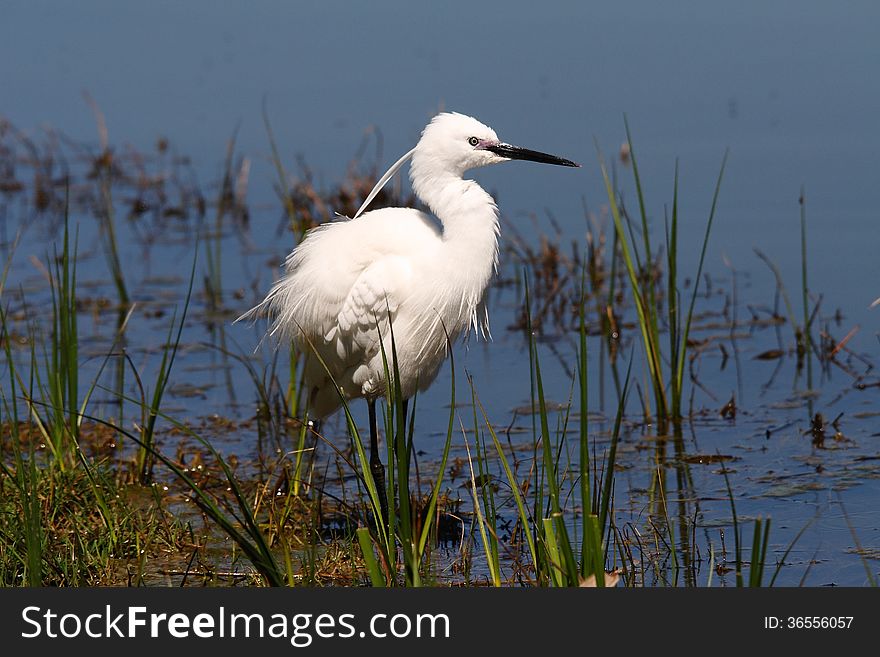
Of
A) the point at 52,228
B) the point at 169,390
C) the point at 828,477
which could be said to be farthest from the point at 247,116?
the point at 828,477

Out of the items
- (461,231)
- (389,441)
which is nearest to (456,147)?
(461,231)

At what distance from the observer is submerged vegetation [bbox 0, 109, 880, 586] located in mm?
3449

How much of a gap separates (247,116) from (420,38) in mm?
2772

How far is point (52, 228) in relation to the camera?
9.56 metres

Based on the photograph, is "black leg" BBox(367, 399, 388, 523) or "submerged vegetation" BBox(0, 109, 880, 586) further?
"black leg" BBox(367, 399, 388, 523)

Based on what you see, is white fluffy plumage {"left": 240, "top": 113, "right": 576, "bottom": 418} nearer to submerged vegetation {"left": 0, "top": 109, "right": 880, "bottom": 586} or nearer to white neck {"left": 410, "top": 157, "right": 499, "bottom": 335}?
white neck {"left": 410, "top": 157, "right": 499, "bottom": 335}

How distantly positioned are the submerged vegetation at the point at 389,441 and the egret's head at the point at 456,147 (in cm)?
52

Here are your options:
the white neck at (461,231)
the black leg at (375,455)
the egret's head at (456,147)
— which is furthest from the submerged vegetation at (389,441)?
the egret's head at (456,147)

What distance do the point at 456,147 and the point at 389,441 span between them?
179 cm

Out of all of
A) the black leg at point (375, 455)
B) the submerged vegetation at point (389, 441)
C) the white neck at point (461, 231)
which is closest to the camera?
the submerged vegetation at point (389, 441)

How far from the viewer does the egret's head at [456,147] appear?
4777 millimetres

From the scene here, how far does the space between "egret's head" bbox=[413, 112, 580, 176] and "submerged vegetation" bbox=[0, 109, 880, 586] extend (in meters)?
0.52

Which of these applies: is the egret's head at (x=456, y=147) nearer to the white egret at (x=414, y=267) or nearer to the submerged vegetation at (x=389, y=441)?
the white egret at (x=414, y=267)

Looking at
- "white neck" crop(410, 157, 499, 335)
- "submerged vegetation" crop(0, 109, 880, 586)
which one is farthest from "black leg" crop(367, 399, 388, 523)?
"white neck" crop(410, 157, 499, 335)
